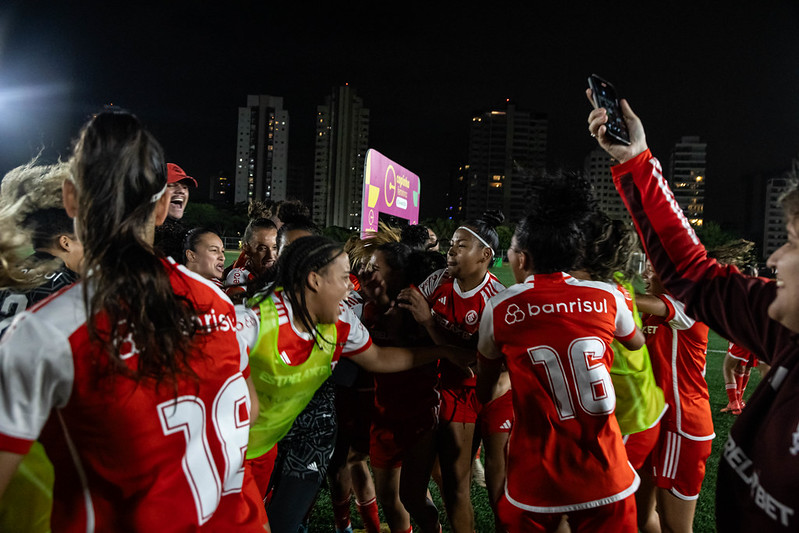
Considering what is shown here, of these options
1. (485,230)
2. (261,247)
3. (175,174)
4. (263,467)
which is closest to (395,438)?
(263,467)

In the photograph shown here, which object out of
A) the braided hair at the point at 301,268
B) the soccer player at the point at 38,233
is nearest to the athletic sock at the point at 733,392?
the braided hair at the point at 301,268

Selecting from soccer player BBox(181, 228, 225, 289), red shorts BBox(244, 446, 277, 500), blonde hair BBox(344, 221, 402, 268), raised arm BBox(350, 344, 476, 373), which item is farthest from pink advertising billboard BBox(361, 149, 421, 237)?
red shorts BBox(244, 446, 277, 500)

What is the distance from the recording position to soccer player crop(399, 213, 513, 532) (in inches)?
144

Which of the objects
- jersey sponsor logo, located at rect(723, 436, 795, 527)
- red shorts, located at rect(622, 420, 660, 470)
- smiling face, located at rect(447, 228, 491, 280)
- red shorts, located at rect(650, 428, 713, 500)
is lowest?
red shorts, located at rect(650, 428, 713, 500)

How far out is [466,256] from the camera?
15.2ft

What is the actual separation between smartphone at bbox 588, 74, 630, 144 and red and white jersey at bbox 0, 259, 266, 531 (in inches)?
58.8

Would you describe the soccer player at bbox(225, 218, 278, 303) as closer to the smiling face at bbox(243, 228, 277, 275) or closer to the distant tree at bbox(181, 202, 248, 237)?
the smiling face at bbox(243, 228, 277, 275)

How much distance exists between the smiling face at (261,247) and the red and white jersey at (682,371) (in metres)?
3.80

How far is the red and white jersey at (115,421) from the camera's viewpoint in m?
1.18

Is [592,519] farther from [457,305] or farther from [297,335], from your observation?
[457,305]

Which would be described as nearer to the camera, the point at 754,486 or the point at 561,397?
the point at 754,486

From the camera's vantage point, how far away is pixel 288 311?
2.67m

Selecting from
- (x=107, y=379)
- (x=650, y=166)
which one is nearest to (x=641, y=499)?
(x=650, y=166)

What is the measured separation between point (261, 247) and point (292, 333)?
336cm
